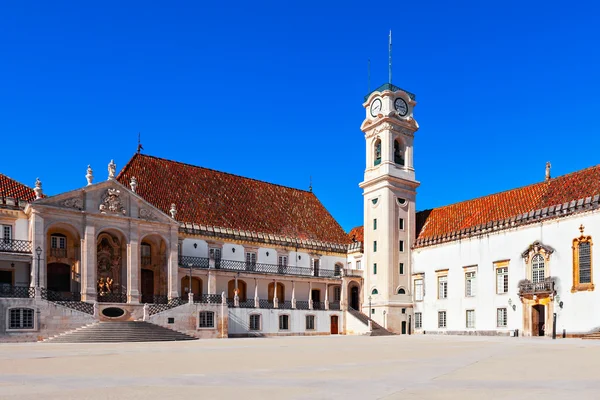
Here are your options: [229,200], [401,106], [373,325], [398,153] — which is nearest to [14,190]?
[229,200]

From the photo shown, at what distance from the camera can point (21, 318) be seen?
29.7 meters

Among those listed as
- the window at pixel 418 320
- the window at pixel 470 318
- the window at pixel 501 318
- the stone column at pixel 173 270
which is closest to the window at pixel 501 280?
the window at pixel 501 318

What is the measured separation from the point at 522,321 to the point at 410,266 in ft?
36.8

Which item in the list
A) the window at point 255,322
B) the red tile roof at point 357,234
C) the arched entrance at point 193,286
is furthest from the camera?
the red tile roof at point 357,234

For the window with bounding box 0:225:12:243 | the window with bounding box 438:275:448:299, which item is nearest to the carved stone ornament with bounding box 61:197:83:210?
the window with bounding box 0:225:12:243

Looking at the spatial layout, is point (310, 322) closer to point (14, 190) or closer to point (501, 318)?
point (501, 318)

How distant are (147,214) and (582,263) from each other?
88.6 feet

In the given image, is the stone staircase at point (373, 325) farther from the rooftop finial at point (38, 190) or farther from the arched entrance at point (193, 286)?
the rooftop finial at point (38, 190)

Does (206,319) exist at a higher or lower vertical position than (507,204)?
lower

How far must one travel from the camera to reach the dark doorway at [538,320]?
37719 millimetres

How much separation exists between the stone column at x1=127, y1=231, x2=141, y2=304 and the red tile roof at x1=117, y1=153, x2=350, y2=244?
5432mm

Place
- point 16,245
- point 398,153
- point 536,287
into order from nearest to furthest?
point 16,245 → point 536,287 → point 398,153

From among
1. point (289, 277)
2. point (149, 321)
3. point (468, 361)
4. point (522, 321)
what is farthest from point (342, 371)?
point (289, 277)

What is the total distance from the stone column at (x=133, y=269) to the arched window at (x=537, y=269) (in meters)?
25.2
